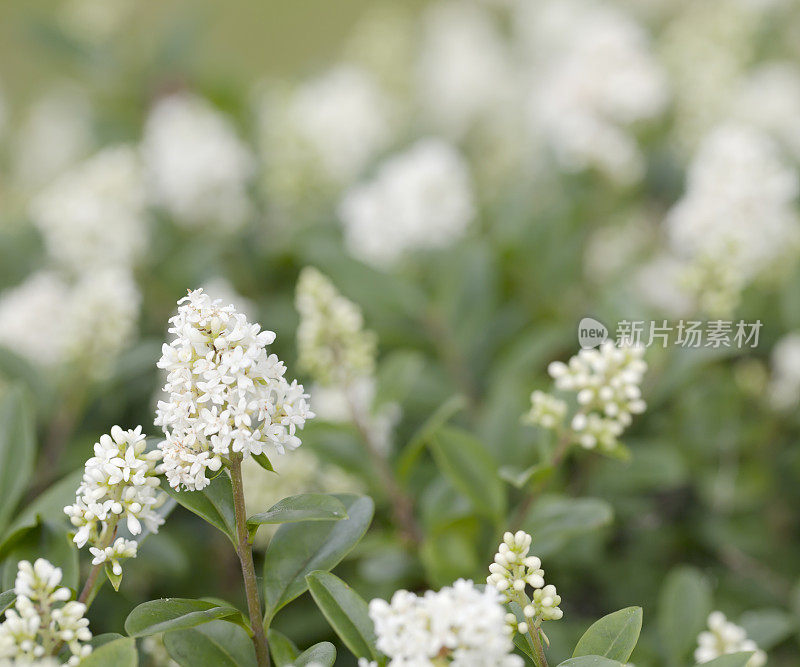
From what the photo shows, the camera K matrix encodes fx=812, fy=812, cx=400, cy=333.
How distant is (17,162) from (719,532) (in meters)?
2.71

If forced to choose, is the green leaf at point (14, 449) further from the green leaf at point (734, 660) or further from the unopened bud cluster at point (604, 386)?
the green leaf at point (734, 660)

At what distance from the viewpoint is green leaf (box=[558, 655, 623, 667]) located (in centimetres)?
60

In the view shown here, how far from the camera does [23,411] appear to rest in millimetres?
962

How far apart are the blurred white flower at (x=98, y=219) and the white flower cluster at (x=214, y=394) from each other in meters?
0.99

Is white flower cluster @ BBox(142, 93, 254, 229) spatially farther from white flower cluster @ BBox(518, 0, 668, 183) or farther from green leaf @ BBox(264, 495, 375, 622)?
green leaf @ BBox(264, 495, 375, 622)

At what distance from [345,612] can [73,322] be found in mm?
724

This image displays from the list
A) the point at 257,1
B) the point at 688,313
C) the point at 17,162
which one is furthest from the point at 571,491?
the point at 257,1

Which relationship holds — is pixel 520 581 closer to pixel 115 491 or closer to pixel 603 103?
pixel 115 491

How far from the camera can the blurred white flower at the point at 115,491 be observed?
2.10ft

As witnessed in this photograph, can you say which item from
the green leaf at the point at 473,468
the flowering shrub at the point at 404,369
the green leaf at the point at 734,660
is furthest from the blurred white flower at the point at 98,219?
the green leaf at the point at 734,660

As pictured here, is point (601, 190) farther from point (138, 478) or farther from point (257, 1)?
point (257, 1)

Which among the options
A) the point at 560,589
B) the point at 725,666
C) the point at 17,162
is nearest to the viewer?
the point at 725,666

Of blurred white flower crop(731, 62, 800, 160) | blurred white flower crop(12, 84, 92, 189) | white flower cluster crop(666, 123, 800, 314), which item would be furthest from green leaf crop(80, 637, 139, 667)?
blurred white flower crop(12, 84, 92, 189)

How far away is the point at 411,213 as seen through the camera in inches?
63.2
